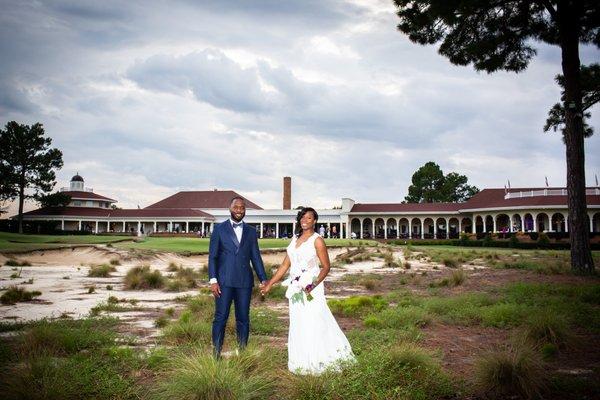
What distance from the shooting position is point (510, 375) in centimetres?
491

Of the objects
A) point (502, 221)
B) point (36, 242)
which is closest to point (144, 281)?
point (36, 242)

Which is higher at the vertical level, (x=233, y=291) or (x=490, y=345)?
(x=233, y=291)

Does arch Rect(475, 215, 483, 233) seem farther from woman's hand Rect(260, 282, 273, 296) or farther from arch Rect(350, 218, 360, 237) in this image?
woman's hand Rect(260, 282, 273, 296)

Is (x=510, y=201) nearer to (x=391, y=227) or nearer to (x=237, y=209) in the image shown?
(x=391, y=227)

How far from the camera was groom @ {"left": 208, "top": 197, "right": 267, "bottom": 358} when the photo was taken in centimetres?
574

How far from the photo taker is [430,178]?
86625mm

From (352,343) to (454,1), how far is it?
12.6 meters

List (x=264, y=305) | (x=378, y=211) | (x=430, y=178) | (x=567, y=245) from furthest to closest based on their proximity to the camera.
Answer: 1. (x=430, y=178)
2. (x=378, y=211)
3. (x=567, y=245)
4. (x=264, y=305)

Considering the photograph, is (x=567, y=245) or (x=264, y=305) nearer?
(x=264, y=305)

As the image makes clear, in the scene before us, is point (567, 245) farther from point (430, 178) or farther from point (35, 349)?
point (430, 178)

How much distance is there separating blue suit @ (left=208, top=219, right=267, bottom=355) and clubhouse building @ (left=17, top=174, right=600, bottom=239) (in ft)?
187

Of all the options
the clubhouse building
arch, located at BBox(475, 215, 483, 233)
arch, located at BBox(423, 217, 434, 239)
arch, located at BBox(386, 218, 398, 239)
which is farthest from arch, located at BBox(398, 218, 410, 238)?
arch, located at BBox(475, 215, 483, 233)

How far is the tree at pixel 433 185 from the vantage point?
85125 millimetres

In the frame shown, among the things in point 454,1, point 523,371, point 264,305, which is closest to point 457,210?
point 454,1
